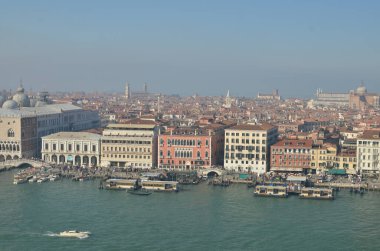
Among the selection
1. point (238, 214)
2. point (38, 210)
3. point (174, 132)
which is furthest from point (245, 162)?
point (38, 210)

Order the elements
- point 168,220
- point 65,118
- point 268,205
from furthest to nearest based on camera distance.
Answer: point 65,118, point 268,205, point 168,220

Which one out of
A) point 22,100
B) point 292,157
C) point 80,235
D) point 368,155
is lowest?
point 80,235

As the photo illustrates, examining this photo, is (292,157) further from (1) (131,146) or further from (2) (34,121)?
(2) (34,121)

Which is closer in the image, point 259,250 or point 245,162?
point 259,250

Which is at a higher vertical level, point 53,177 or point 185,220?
point 53,177

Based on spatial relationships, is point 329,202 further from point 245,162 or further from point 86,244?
point 86,244

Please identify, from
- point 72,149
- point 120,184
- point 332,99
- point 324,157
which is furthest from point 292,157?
point 332,99

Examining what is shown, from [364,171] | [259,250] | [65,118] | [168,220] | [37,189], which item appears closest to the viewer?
[259,250]

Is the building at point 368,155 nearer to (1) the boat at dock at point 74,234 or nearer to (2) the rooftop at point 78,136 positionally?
(2) the rooftop at point 78,136
